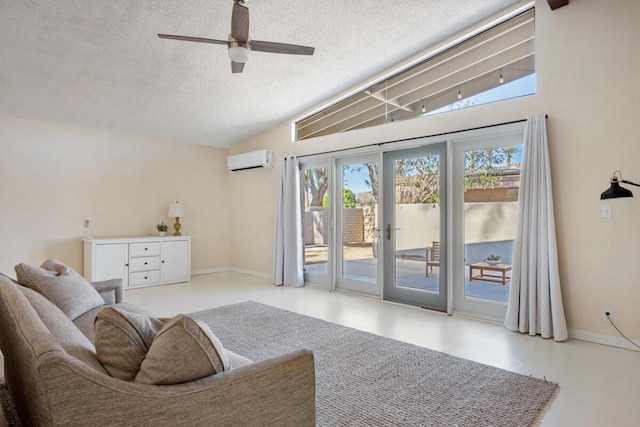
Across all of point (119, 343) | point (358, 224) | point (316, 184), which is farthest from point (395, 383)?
point (316, 184)

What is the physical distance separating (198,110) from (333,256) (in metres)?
3.09

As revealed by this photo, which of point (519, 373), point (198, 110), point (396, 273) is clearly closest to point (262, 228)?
point (198, 110)

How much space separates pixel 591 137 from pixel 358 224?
120 inches

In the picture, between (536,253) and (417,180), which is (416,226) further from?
(536,253)

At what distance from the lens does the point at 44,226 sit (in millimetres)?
5715

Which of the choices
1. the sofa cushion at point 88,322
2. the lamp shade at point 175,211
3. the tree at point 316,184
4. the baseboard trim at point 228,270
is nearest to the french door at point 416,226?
the tree at point 316,184

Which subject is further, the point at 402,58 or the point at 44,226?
the point at 44,226

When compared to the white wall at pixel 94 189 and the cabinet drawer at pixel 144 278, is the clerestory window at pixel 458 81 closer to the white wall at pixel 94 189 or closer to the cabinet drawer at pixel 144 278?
the white wall at pixel 94 189

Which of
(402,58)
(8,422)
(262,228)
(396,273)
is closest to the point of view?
(8,422)

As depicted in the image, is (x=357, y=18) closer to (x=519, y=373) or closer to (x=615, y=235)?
(x=615, y=235)

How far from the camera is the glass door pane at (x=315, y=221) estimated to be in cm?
620

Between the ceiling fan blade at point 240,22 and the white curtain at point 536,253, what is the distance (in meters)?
2.92

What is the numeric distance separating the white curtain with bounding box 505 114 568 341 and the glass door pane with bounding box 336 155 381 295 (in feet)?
6.47

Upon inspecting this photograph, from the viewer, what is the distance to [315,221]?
20.9ft
